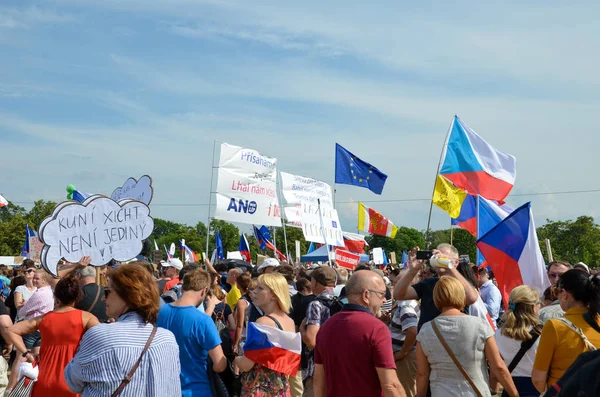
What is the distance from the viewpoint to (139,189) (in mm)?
11102

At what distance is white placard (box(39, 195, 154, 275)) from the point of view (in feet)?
24.8

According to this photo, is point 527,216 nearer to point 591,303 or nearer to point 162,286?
point 591,303

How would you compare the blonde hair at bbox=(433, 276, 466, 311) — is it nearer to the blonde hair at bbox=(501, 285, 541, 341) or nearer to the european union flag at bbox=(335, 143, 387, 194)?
the blonde hair at bbox=(501, 285, 541, 341)

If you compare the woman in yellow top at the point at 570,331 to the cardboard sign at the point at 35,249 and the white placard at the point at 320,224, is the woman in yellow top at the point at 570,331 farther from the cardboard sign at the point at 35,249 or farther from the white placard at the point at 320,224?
the cardboard sign at the point at 35,249

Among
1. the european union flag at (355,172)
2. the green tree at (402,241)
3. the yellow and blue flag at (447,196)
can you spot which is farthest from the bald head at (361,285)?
the green tree at (402,241)

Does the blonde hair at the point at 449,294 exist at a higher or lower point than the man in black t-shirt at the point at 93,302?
higher

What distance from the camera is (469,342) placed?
5145 millimetres

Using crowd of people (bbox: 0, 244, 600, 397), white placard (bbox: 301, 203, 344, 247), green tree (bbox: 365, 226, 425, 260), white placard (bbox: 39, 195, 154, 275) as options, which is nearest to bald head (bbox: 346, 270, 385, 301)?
crowd of people (bbox: 0, 244, 600, 397)

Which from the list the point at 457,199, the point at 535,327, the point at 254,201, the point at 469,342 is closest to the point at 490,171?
the point at 457,199

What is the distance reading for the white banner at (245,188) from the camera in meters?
17.1

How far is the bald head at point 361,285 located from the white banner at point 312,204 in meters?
14.1

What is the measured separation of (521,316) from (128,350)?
346 cm

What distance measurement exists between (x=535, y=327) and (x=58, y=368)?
12.7 feet

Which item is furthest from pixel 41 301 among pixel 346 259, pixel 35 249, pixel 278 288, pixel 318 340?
pixel 35 249
